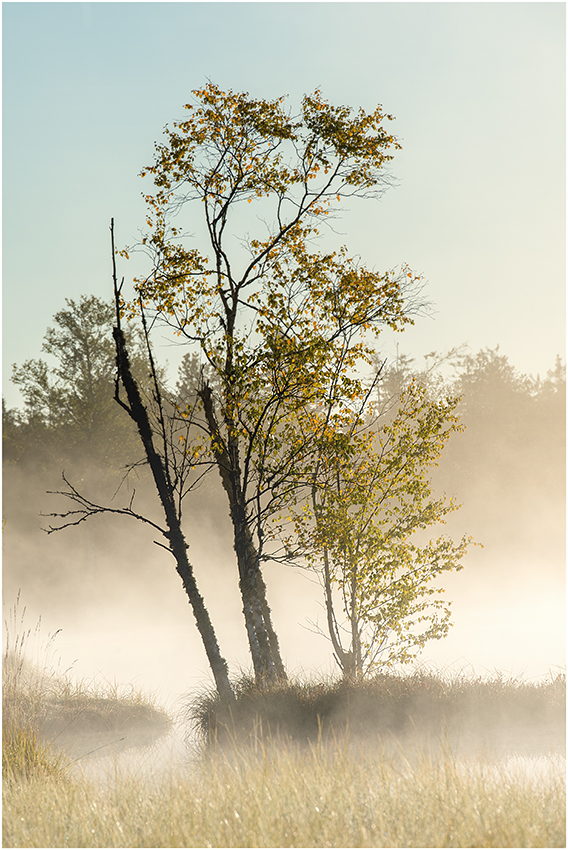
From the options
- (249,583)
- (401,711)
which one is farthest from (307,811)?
(249,583)

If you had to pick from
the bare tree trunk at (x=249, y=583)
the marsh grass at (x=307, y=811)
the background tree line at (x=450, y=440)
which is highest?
the background tree line at (x=450, y=440)

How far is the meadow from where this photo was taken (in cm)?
410

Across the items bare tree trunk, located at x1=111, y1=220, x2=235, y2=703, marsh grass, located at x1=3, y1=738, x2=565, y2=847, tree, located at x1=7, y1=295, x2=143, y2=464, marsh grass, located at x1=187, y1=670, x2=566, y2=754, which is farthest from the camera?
tree, located at x1=7, y1=295, x2=143, y2=464

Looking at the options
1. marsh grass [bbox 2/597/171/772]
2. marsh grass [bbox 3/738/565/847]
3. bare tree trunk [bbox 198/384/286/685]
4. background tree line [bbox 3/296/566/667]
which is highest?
background tree line [bbox 3/296/566/667]

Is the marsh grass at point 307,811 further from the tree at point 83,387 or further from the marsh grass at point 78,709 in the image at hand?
the tree at point 83,387

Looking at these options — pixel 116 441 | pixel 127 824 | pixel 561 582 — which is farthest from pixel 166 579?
pixel 127 824

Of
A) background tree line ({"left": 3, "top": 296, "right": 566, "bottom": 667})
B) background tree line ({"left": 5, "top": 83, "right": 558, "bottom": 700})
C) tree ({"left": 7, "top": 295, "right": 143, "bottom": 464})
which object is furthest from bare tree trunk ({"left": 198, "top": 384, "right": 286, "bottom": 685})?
tree ({"left": 7, "top": 295, "right": 143, "bottom": 464})

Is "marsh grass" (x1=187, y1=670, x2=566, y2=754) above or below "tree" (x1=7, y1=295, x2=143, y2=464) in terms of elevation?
below

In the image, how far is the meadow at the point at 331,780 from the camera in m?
4.10

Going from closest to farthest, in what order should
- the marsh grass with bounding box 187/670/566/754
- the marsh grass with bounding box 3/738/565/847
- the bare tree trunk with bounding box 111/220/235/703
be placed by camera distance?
the marsh grass with bounding box 3/738/565/847, the marsh grass with bounding box 187/670/566/754, the bare tree trunk with bounding box 111/220/235/703

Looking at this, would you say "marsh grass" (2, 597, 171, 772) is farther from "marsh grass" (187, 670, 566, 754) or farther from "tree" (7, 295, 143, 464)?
"tree" (7, 295, 143, 464)

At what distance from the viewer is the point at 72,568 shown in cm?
2575

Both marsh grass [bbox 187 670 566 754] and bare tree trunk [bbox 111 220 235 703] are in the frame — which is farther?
bare tree trunk [bbox 111 220 235 703]

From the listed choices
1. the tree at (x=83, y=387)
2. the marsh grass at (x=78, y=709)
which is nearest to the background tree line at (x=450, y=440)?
the tree at (x=83, y=387)
